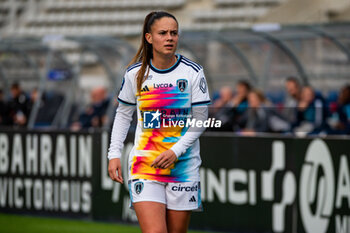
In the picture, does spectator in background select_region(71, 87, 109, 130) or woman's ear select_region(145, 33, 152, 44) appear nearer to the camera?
woman's ear select_region(145, 33, 152, 44)

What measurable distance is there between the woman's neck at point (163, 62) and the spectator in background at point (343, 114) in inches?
176

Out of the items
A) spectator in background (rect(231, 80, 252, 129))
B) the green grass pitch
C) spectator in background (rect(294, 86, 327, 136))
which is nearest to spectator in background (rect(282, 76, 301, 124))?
spectator in background (rect(294, 86, 327, 136))

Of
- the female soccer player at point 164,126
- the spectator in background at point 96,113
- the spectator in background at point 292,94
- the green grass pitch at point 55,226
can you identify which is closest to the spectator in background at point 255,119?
the spectator in background at point 292,94

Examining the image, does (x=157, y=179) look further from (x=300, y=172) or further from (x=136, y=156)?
(x=300, y=172)

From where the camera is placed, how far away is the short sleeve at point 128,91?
4.12 metres

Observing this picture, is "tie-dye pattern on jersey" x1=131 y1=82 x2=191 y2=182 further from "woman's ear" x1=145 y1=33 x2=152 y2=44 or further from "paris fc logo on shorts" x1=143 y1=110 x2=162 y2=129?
"woman's ear" x1=145 y1=33 x2=152 y2=44

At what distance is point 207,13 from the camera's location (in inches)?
757

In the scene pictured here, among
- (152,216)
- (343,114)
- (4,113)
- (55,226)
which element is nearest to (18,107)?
(4,113)

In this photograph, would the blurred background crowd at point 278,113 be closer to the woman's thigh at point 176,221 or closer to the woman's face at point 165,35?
the woman's thigh at point 176,221

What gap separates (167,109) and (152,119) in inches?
4.3

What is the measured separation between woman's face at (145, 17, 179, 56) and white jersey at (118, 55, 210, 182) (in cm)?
15

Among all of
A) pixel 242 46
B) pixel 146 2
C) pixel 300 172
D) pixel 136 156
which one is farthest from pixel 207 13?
pixel 136 156

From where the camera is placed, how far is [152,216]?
3.95 metres

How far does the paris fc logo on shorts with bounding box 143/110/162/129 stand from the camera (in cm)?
405
